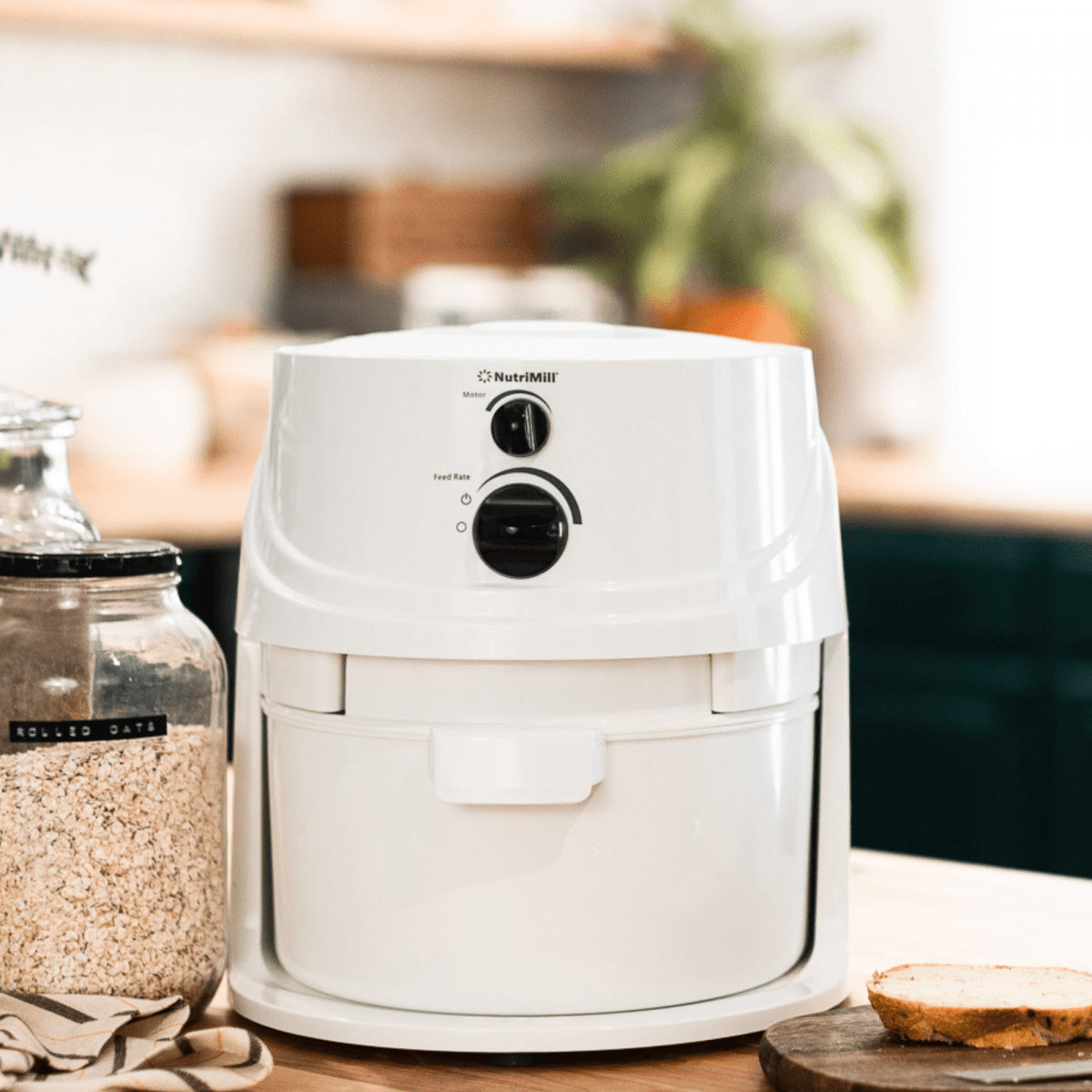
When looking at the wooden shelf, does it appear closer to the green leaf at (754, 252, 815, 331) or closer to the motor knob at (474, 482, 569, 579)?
the green leaf at (754, 252, 815, 331)

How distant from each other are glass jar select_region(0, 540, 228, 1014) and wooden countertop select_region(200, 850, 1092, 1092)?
88 millimetres

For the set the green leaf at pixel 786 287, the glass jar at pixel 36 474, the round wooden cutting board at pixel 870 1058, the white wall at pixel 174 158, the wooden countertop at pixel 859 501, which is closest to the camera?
the round wooden cutting board at pixel 870 1058

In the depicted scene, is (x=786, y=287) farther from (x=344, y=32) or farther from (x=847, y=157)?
(x=344, y=32)

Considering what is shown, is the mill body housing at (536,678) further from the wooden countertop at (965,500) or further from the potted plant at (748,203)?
the potted plant at (748,203)

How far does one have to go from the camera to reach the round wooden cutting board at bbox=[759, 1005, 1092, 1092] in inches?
27.4

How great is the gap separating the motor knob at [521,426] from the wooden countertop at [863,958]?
27cm

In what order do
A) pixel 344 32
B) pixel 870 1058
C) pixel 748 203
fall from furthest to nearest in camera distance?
1. pixel 748 203
2. pixel 344 32
3. pixel 870 1058

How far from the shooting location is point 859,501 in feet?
9.34

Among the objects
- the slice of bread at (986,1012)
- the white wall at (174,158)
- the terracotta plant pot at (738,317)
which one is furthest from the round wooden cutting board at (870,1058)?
the terracotta plant pot at (738,317)

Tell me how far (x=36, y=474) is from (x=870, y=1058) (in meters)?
0.48

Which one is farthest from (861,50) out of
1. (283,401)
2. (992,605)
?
(283,401)

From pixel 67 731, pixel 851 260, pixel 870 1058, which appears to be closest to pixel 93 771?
pixel 67 731

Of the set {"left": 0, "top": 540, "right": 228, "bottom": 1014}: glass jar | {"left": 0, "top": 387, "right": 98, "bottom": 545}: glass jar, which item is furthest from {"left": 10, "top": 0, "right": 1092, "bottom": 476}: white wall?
{"left": 0, "top": 540, "right": 228, "bottom": 1014}: glass jar

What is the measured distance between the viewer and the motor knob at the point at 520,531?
0.78m
